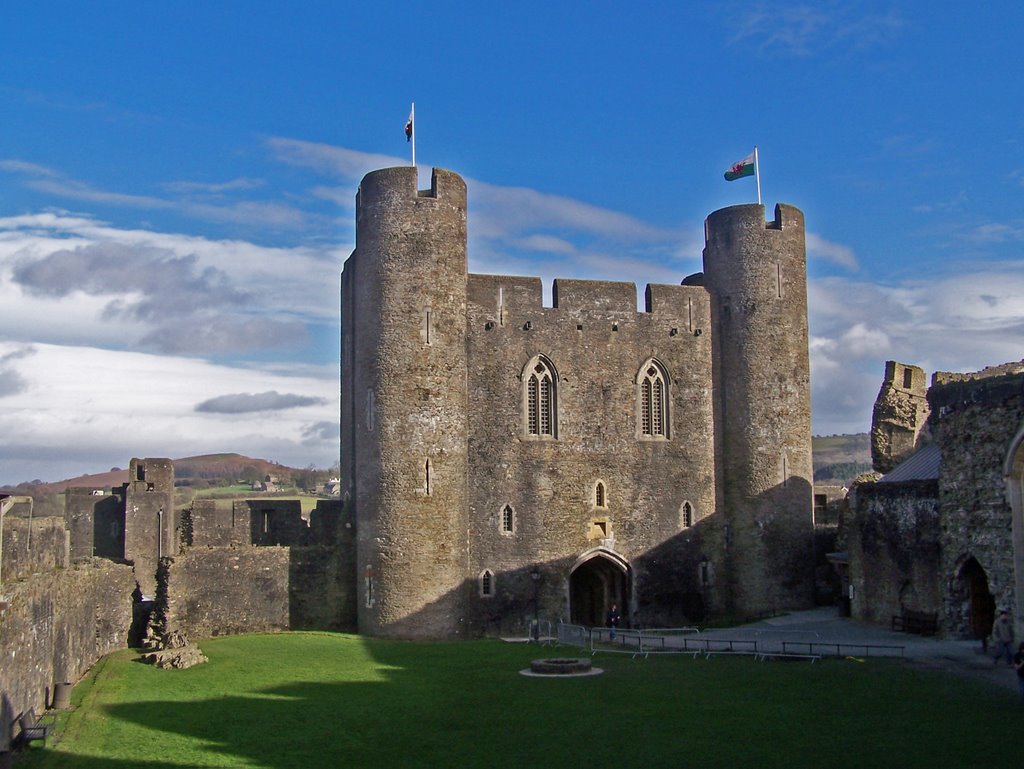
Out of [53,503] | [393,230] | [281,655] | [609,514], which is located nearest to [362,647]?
[281,655]

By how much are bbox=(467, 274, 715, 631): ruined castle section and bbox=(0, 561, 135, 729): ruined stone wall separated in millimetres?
9924

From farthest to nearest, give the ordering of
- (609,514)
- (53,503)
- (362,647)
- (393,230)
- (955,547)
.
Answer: (53,503) → (609,514) → (393,230) → (362,647) → (955,547)

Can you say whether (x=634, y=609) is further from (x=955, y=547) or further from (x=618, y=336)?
(x=955, y=547)

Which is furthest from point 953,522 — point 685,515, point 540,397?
point 540,397

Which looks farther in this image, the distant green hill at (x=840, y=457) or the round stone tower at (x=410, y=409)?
the distant green hill at (x=840, y=457)

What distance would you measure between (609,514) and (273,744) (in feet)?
57.7

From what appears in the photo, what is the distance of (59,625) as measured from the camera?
813 inches

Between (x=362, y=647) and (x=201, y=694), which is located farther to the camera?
(x=362, y=647)

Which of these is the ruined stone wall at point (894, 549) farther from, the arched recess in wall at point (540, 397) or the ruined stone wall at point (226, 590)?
the ruined stone wall at point (226, 590)

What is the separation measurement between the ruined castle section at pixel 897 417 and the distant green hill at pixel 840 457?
10257 centimetres

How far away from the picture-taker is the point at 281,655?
26500 millimetres

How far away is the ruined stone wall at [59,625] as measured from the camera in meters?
16.6

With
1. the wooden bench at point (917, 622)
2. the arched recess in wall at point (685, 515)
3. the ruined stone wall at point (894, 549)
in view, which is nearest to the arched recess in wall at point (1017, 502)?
the ruined stone wall at point (894, 549)

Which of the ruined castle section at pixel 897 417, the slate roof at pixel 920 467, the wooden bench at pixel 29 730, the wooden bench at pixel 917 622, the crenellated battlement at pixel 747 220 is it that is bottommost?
the wooden bench at pixel 29 730
